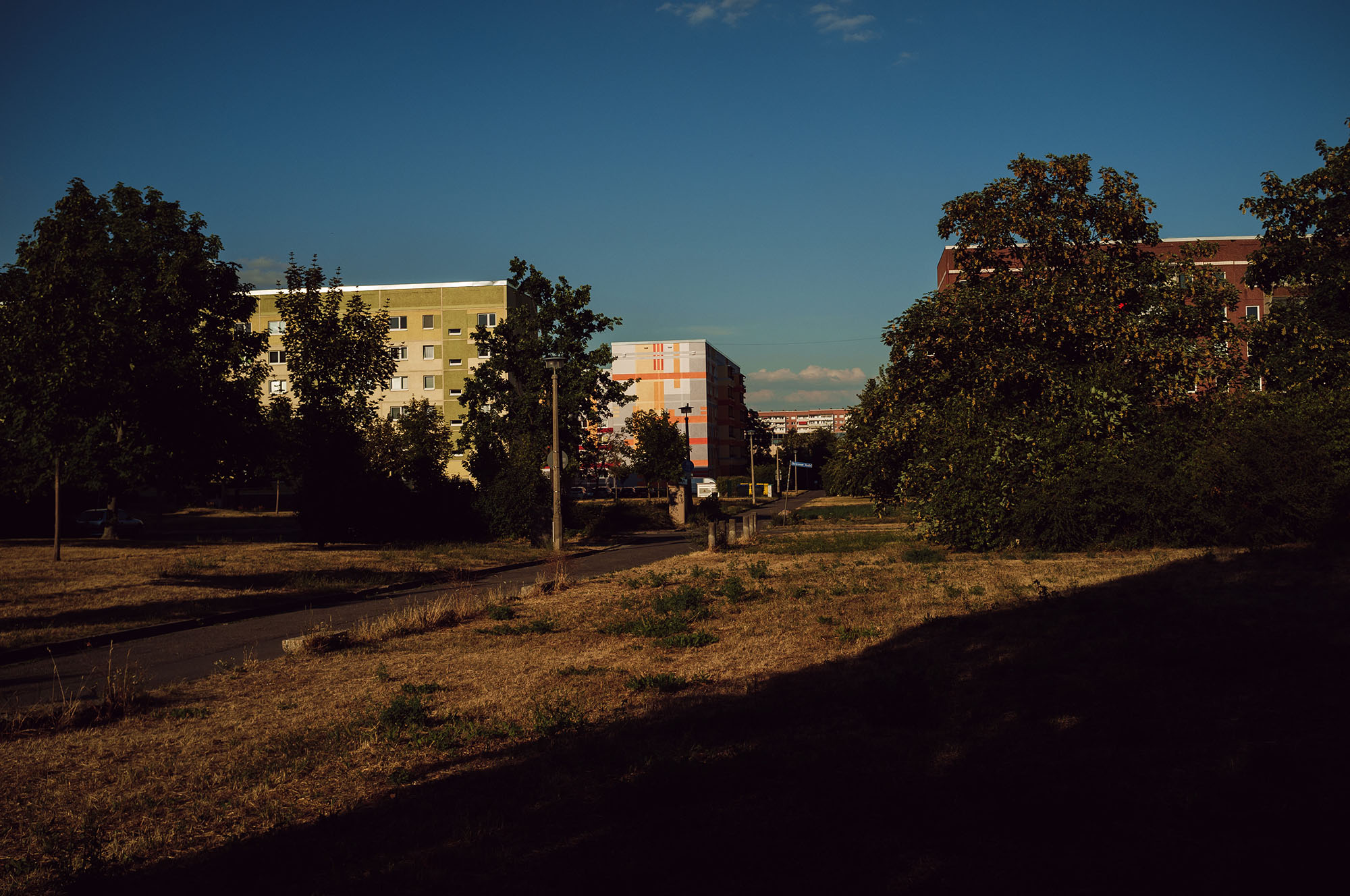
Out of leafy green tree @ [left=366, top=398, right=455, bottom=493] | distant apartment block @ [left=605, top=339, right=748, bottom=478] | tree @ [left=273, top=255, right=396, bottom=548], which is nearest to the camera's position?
tree @ [left=273, top=255, right=396, bottom=548]

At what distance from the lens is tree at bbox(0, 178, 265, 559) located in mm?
22078

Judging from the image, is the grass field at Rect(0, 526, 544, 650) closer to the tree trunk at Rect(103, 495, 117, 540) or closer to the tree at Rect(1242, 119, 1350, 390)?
the tree trunk at Rect(103, 495, 117, 540)

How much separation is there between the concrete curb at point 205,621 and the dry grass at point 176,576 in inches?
10.1

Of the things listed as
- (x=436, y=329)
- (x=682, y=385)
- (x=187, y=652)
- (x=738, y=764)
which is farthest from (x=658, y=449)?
(x=738, y=764)

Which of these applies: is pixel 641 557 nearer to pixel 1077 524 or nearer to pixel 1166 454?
pixel 1077 524

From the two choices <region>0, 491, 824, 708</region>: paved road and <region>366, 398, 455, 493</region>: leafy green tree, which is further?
<region>366, 398, 455, 493</region>: leafy green tree

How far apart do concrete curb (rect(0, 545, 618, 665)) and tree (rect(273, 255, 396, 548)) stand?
393 inches

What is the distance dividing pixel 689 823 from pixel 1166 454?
18630 mm

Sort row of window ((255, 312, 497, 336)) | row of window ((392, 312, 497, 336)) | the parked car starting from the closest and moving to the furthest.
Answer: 1. the parked car
2. row of window ((255, 312, 497, 336))
3. row of window ((392, 312, 497, 336))

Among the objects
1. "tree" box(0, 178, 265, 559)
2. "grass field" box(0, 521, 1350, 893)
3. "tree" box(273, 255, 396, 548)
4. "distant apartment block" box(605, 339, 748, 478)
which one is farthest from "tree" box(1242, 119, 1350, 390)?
"distant apartment block" box(605, 339, 748, 478)

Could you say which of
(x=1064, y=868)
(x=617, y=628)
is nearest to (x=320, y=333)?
(x=617, y=628)

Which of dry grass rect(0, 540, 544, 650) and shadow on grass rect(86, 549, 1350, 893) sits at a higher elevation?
shadow on grass rect(86, 549, 1350, 893)

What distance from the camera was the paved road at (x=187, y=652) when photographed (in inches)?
373

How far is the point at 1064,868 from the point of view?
4008mm
